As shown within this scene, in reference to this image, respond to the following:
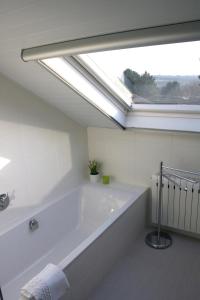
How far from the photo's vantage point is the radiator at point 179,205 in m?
2.42

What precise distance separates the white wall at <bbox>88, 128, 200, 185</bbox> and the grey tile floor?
2.45ft

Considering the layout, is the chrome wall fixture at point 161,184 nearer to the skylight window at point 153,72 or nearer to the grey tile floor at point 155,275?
the grey tile floor at point 155,275

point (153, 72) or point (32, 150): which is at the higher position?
point (153, 72)

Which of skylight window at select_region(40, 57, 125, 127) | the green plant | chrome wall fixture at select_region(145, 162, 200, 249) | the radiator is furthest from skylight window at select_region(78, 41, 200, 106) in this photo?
the green plant

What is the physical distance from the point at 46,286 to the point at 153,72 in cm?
165

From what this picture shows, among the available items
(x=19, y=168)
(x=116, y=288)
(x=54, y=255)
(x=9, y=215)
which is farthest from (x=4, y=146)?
(x=116, y=288)

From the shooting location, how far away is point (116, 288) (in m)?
2.04

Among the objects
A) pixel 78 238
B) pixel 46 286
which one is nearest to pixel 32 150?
pixel 78 238

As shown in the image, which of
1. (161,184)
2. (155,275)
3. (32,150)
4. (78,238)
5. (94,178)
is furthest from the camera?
(94,178)

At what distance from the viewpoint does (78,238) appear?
2.59m

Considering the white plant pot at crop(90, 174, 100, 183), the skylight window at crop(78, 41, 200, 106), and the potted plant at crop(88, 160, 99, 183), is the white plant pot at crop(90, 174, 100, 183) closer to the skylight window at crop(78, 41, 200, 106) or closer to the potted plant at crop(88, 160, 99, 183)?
the potted plant at crop(88, 160, 99, 183)

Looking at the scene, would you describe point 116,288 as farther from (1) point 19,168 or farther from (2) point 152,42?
(2) point 152,42

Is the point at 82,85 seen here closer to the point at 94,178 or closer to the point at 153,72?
the point at 153,72

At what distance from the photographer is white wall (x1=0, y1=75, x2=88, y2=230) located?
6.62 feet
